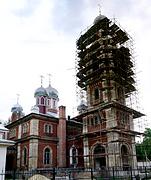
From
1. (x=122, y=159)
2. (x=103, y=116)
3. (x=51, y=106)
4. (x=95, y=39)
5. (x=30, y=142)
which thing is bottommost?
Result: (x=122, y=159)


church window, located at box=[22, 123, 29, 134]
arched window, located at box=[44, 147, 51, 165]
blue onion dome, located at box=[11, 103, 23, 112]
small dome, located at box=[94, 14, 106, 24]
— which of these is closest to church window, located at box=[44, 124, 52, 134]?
arched window, located at box=[44, 147, 51, 165]

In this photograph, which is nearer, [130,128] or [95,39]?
[130,128]

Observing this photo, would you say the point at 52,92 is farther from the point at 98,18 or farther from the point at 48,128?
the point at 98,18

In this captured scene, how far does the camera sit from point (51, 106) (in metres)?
40.5

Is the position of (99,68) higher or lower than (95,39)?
lower

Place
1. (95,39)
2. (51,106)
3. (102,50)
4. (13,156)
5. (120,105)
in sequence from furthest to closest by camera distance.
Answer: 1. (51,106)
2. (13,156)
3. (95,39)
4. (102,50)
5. (120,105)

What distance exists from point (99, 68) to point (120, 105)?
5086 mm

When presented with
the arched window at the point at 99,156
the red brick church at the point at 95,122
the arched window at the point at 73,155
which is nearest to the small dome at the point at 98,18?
the red brick church at the point at 95,122

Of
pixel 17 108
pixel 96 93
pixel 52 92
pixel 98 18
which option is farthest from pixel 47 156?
pixel 98 18

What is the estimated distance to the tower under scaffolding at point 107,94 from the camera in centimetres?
2450

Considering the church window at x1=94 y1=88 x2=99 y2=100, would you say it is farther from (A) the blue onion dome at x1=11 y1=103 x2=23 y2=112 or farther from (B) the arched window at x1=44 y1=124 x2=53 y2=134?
(A) the blue onion dome at x1=11 y1=103 x2=23 y2=112

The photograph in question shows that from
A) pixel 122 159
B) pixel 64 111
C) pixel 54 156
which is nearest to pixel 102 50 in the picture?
pixel 64 111

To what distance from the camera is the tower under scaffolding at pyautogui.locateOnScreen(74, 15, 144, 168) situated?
80.4 ft

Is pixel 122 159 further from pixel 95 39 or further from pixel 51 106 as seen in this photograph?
pixel 51 106
